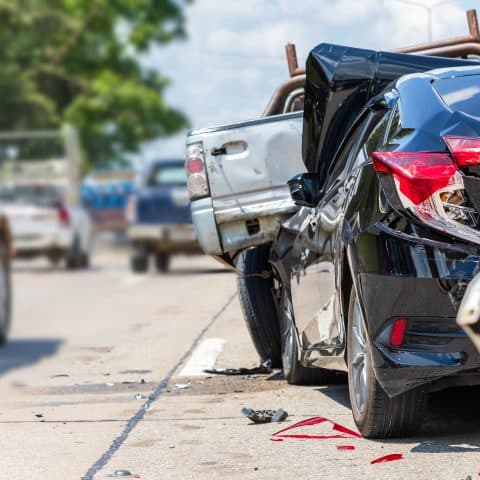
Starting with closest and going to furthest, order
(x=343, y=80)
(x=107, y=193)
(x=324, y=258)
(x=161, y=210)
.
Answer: (x=324, y=258) → (x=343, y=80) → (x=161, y=210) → (x=107, y=193)

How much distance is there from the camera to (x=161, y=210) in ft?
85.3

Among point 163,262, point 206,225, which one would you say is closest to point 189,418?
point 206,225

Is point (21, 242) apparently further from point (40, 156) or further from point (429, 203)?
point (429, 203)

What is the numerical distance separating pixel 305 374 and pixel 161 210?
17.4 meters

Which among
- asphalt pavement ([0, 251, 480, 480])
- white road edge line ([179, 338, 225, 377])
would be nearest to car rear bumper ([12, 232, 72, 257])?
asphalt pavement ([0, 251, 480, 480])

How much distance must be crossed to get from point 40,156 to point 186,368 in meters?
28.7

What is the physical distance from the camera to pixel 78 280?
26.7 metres

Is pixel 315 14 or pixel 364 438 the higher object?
pixel 315 14

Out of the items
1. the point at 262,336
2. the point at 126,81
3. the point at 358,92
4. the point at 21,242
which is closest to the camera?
the point at 358,92

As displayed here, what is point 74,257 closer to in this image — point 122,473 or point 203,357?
point 203,357

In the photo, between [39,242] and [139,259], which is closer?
[139,259]

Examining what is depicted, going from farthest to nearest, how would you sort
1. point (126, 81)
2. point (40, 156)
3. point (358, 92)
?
point (126, 81) < point (40, 156) < point (358, 92)

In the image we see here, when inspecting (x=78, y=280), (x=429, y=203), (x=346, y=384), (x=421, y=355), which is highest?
(x=429, y=203)

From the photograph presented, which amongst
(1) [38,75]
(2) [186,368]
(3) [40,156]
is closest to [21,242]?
(3) [40,156]
